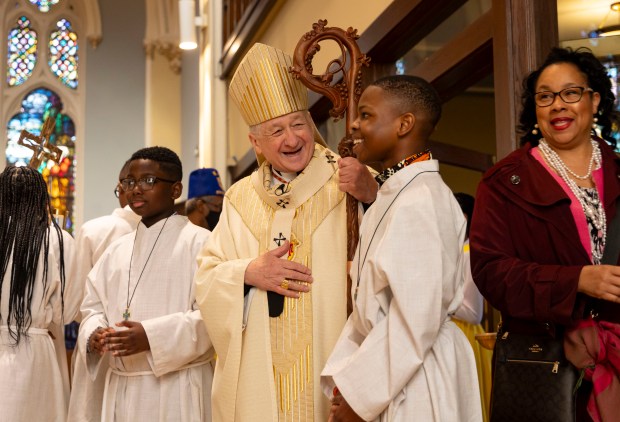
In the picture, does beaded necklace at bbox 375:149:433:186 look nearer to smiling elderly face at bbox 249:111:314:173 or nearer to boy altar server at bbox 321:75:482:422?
boy altar server at bbox 321:75:482:422

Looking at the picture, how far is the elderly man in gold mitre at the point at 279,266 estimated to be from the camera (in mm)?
3744

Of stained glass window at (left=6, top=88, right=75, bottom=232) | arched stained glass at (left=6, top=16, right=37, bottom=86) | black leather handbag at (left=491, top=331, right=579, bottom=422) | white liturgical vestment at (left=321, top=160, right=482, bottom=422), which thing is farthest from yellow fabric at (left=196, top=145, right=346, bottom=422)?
arched stained glass at (left=6, top=16, right=37, bottom=86)

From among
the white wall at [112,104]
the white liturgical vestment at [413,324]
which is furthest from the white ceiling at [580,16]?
the white wall at [112,104]

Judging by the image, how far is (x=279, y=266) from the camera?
3.76 metres

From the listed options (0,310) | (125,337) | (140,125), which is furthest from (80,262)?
(140,125)

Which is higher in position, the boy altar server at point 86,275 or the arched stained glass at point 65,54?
the arched stained glass at point 65,54

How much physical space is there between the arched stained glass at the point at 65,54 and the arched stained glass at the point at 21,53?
0.36 meters

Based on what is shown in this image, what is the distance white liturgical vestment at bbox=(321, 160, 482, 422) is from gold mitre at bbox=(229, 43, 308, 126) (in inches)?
44.0

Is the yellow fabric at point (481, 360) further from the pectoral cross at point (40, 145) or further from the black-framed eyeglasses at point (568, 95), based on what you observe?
the pectoral cross at point (40, 145)

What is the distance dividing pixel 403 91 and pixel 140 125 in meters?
14.3

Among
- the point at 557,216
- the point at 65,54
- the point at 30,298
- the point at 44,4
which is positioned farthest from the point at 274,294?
the point at 44,4

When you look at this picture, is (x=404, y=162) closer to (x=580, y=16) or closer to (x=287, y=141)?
(x=287, y=141)

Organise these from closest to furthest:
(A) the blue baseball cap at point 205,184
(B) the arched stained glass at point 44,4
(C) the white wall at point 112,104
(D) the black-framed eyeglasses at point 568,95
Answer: (D) the black-framed eyeglasses at point 568,95, (A) the blue baseball cap at point 205,184, (C) the white wall at point 112,104, (B) the arched stained glass at point 44,4

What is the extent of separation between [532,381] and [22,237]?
3.29m
